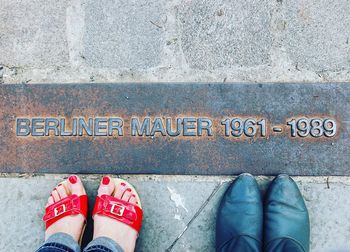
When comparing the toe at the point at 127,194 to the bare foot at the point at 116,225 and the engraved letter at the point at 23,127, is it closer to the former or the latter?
the bare foot at the point at 116,225

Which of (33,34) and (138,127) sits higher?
(33,34)

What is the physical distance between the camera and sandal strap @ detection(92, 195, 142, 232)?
1753 millimetres

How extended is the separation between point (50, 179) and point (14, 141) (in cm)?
22

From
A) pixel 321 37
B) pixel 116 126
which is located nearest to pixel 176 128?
pixel 116 126

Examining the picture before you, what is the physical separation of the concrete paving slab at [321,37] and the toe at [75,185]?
3.32 ft

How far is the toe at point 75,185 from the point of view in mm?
1774

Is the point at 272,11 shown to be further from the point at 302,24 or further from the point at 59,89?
the point at 59,89

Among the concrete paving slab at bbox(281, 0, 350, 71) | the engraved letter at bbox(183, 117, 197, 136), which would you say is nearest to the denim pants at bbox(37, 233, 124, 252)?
the engraved letter at bbox(183, 117, 197, 136)

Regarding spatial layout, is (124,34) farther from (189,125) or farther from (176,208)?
(176,208)

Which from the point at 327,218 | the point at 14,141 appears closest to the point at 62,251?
the point at 14,141

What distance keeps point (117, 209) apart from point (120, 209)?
14 mm

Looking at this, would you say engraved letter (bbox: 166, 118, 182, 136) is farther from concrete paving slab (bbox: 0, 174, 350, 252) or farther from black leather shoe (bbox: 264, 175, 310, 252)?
black leather shoe (bbox: 264, 175, 310, 252)

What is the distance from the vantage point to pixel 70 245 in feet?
5.64

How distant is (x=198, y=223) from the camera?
176 cm
